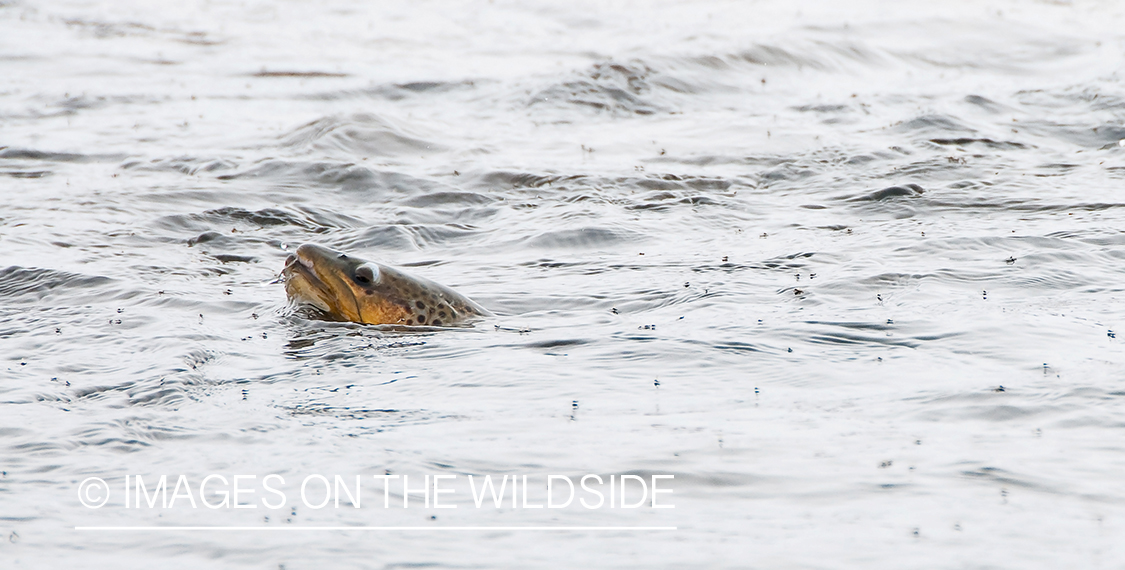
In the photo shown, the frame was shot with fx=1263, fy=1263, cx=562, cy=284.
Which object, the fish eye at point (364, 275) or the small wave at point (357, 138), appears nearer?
the fish eye at point (364, 275)

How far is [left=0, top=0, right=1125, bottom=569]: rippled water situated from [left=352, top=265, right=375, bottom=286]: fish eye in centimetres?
22

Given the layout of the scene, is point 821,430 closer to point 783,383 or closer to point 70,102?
point 783,383

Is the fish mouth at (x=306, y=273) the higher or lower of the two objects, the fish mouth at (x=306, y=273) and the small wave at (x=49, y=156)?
the lower

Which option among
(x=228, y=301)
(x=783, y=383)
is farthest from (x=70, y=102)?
(x=783, y=383)

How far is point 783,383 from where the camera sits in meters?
5.17

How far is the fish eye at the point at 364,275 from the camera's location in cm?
610

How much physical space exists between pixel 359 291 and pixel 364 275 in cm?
8

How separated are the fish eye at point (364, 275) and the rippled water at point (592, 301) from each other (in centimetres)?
22

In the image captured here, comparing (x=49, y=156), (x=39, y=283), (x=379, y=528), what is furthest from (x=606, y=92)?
(x=379, y=528)

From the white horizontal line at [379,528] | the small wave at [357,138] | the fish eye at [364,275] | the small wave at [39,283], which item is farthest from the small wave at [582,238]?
the white horizontal line at [379,528]

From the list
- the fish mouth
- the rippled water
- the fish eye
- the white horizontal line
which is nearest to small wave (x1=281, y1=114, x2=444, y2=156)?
the rippled water

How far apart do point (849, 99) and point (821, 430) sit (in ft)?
32.1

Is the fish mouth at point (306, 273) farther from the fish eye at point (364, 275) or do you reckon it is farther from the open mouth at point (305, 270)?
the fish eye at point (364, 275)

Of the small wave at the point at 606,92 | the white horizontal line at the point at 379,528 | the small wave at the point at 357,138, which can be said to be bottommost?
the white horizontal line at the point at 379,528
